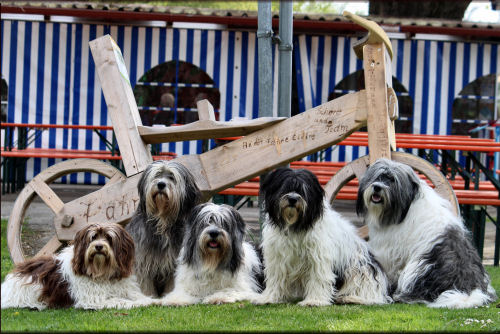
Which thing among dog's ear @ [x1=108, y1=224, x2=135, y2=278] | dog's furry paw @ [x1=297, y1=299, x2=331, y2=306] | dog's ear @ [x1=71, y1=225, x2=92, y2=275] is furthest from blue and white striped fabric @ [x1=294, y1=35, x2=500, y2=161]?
dog's ear @ [x1=71, y1=225, x2=92, y2=275]

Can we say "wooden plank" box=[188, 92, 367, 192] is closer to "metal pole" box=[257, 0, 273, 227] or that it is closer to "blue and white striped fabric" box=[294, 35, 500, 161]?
"metal pole" box=[257, 0, 273, 227]

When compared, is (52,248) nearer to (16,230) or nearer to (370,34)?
(16,230)

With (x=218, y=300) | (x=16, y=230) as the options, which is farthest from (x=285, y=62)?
(x=16, y=230)

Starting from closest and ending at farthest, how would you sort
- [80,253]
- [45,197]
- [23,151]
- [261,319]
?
1. [261,319]
2. [80,253]
3. [45,197]
4. [23,151]

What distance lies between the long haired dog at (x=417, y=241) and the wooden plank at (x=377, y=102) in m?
0.27

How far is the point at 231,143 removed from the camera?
5277 mm

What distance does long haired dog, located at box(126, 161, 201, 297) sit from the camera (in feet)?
16.0

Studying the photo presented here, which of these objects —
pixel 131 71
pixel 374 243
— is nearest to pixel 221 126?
pixel 374 243

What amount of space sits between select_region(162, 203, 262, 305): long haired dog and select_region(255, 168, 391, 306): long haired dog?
22 cm

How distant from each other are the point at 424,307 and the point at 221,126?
81.0 inches

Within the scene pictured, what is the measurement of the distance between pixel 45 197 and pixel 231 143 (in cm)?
172

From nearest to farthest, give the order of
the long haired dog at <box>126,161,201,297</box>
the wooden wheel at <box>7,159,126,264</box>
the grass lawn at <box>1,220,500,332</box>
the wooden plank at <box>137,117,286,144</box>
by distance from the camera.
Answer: the grass lawn at <box>1,220,500,332</box>, the long haired dog at <box>126,161,201,297</box>, the wooden plank at <box>137,117,286,144</box>, the wooden wheel at <box>7,159,126,264</box>

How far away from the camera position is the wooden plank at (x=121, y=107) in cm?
542

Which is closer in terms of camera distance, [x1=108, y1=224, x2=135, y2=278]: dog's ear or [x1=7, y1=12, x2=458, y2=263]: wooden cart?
[x1=108, y1=224, x2=135, y2=278]: dog's ear
